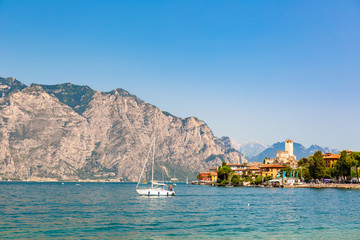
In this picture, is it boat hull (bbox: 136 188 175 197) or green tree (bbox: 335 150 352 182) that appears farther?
green tree (bbox: 335 150 352 182)

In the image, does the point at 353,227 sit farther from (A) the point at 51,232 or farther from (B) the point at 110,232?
(A) the point at 51,232

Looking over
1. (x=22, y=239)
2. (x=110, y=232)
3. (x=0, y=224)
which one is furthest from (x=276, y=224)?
(x=0, y=224)

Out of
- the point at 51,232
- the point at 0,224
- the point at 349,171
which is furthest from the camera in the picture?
the point at 349,171

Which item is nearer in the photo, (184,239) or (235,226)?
(184,239)

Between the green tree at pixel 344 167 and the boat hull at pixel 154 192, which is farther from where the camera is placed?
the green tree at pixel 344 167

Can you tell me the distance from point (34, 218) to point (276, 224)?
123 ft

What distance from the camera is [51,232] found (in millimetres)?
46312

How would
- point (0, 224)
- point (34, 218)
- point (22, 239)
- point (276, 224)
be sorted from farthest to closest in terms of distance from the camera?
point (34, 218), point (276, 224), point (0, 224), point (22, 239)

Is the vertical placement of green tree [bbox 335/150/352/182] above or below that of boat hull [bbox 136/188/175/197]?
above

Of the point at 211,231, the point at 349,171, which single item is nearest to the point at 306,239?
the point at 211,231

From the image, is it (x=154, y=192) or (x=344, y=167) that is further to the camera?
(x=344, y=167)

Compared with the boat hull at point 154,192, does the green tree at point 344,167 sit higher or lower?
higher

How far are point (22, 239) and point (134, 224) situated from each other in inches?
671

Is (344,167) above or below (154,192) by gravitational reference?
above
